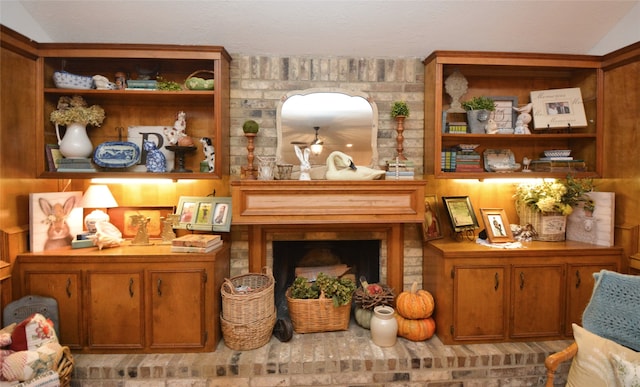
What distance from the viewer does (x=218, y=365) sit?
7.55 feet

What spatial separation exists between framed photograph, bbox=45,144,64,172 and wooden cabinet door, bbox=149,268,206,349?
118 centimetres

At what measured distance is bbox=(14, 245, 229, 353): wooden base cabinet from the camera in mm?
2383

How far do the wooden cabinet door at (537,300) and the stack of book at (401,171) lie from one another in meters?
1.08

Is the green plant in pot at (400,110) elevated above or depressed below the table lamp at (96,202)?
above

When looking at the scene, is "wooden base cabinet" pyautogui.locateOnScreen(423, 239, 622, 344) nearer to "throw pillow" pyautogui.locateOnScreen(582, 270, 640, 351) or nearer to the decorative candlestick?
"throw pillow" pyautogui.locateOnScreen(582, 270, 640, 351)

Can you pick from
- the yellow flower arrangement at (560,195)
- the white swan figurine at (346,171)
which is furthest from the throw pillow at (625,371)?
the white swan figurine at (346,171)

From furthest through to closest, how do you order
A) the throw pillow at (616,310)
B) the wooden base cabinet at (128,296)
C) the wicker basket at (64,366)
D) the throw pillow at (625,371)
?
the wooden base cabinet at (128,296) → the wicker basket at (64,366) → the throw pillow at (616,310) → the throw pillow at (625,371)

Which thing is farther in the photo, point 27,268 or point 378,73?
point 378,73

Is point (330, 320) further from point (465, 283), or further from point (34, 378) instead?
point (34, 378)

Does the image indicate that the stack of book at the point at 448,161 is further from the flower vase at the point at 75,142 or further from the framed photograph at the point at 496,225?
the flower vase at the point at 75,142

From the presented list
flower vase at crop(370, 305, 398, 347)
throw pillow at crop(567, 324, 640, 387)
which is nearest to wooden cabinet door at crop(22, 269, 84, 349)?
flower vase at crop(370, 305, 398, 347)

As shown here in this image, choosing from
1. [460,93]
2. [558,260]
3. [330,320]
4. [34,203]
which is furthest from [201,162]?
[558,260]

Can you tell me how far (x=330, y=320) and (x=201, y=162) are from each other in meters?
1.69

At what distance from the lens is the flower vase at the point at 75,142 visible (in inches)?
103
